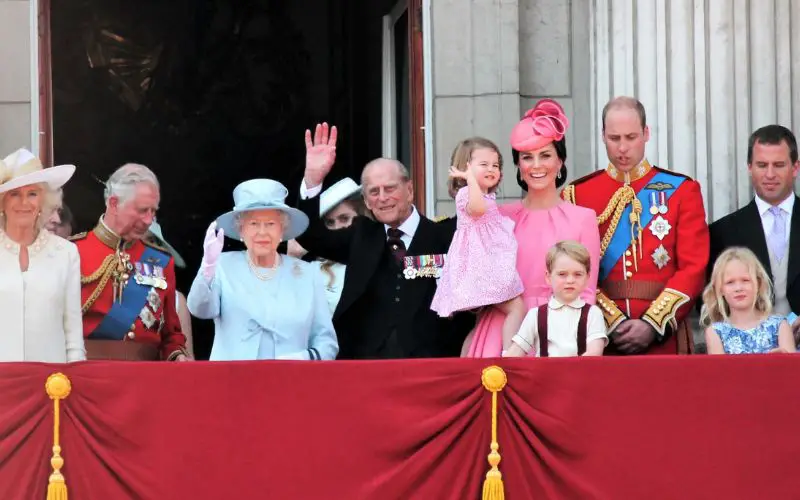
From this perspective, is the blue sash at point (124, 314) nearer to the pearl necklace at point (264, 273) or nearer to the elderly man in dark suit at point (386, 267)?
the pearl necklace at point (264, 273)

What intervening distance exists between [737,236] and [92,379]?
9.51 feet

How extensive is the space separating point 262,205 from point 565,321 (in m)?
1.34

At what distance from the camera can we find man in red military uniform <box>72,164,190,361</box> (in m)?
7.77

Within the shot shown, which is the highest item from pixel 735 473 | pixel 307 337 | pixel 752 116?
pixel 752 116

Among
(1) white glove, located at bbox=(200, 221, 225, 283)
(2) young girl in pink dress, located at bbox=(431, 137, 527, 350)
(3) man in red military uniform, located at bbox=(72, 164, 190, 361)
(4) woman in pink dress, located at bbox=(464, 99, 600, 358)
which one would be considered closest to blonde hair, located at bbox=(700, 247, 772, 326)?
(4) woman in pink dress, located at bbox=(464, 99, 600, 358)

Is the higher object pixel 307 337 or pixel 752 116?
pixel 752 116

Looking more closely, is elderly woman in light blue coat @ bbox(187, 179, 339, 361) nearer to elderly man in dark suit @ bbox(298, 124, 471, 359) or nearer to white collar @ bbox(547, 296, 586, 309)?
elderly man in dark suit @ bbox(298, 124, 471, 359)

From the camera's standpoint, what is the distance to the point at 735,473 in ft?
22.1

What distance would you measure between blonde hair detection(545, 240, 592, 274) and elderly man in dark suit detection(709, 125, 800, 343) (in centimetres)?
89

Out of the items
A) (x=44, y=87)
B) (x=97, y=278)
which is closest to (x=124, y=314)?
(x=97, y=278)

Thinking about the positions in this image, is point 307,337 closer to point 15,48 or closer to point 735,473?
point 735,473

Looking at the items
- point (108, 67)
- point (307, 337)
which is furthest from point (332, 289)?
point (108, 67)

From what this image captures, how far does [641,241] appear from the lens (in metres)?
7.69

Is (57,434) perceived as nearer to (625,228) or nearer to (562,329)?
(562,329)
